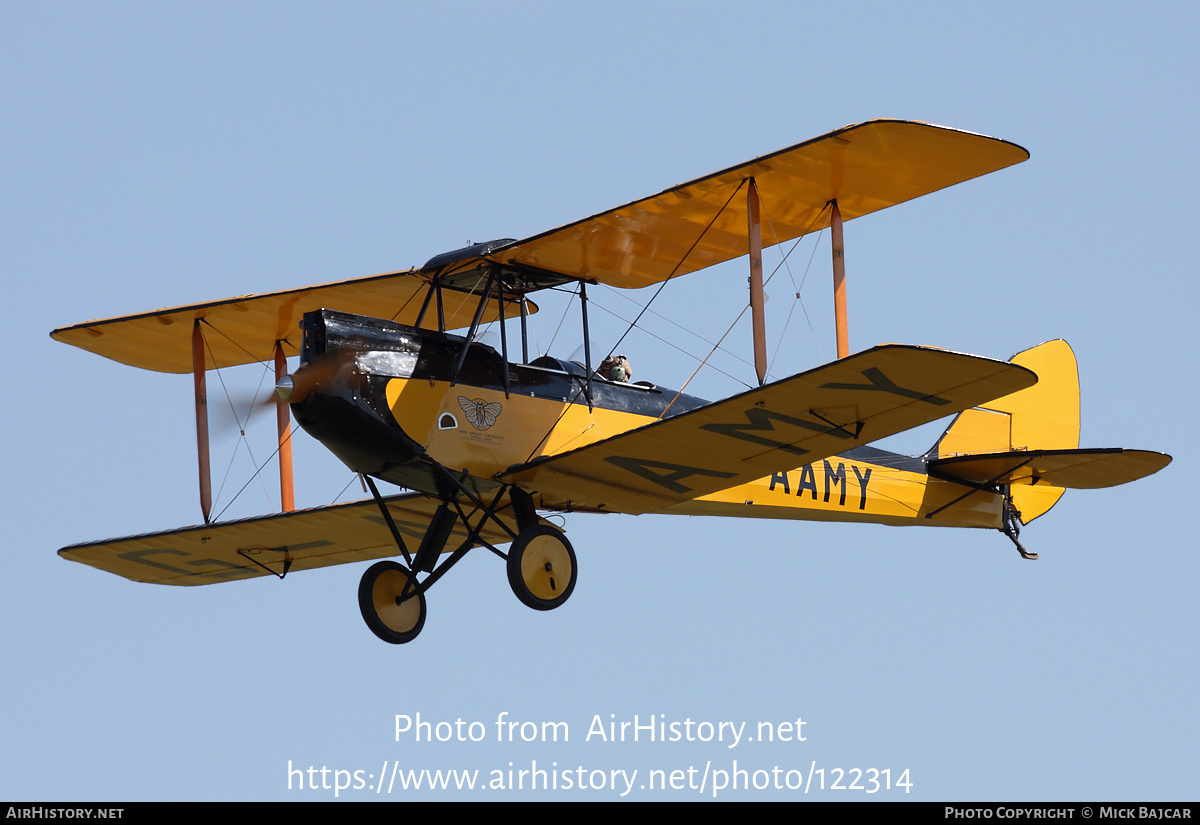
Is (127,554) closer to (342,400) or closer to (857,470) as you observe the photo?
(342,400)

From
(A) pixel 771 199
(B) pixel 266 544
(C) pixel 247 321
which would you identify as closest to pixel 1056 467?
(A) pixel 771 199

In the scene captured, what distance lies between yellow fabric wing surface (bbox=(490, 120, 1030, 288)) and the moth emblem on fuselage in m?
1.13

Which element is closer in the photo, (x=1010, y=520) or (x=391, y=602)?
(x=391, y=602)

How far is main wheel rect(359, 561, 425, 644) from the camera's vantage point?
14.3 m

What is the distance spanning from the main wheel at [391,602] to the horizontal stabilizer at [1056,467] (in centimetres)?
528

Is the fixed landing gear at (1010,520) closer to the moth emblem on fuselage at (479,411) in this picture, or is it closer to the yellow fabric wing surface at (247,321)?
the yellow fabric wing surface at (247,321)

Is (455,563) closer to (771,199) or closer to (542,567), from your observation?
(542,567)

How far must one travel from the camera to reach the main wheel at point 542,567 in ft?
44.4

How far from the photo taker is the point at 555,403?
14.2 metres

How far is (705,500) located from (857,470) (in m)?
1.89

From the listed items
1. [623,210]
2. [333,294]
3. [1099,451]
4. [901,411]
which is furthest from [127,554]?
[1099,451]

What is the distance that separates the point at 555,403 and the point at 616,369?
85cm

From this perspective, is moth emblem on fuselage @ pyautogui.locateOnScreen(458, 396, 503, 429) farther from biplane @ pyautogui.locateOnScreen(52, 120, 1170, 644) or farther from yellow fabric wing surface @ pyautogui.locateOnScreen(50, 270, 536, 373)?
yellow fabric wing surface @ pyautogui.locateOnScreen(50, 270, 536, 373)

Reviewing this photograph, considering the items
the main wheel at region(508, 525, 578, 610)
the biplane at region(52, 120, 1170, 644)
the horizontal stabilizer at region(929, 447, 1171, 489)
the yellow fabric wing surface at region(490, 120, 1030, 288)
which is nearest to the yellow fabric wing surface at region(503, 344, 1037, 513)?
the biplane at region(52, 120, 1170, 644)
